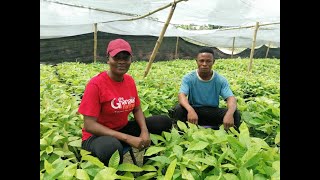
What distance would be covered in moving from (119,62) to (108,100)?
297 mm

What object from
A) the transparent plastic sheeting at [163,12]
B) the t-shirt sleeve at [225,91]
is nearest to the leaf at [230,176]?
the t-shirt sleeve at [225,91]

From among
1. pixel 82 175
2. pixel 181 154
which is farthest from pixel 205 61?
pixel 82 175

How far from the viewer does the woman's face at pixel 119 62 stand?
7.34 feet

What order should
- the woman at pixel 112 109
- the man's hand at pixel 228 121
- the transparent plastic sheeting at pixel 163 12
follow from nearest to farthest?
the woman at pixel 112 109, the man's hand at pixel 228 121, the transparent plastic sheeting at pixel 163 12

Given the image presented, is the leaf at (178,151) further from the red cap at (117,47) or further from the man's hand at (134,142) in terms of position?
the red cap at (117,47)

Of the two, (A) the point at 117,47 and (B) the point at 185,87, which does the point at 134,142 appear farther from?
(B) the point at 185,87

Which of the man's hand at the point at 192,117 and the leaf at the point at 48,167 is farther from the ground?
the man's hand at the point at 192,117

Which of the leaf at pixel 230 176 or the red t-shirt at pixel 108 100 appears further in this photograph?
the red t-shirt at pixel 108 100

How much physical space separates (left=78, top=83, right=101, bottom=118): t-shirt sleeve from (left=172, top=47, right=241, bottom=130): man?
1128 mm

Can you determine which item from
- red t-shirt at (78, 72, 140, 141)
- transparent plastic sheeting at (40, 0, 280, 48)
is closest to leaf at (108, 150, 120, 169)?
red t-shirt at (78, 72, 140, 141)

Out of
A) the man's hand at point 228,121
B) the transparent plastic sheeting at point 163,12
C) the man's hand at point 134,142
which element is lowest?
the man's hand at point 134,142
